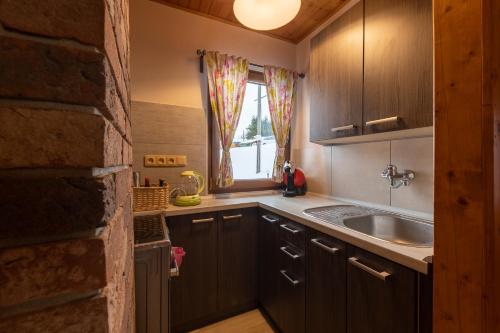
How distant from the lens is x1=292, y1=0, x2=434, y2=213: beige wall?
129 cm

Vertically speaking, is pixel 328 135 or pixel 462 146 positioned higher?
pixel 328 135

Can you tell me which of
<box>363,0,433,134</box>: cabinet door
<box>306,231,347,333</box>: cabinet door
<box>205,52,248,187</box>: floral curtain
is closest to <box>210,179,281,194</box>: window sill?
<box>205,52,248,187</box>: floral curtain

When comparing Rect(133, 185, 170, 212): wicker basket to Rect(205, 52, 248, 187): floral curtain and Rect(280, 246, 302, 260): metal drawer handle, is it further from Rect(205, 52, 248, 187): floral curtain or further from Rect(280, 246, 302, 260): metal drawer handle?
Rect(280, 246, 302, 260): metal drawer handle

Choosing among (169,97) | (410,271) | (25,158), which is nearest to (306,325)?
(410,271)

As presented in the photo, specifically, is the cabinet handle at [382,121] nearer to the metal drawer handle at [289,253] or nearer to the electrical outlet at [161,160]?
the metal drawer handle at [289,253]

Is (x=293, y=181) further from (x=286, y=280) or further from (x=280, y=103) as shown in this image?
(x=286, y=280)

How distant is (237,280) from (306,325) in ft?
2.00

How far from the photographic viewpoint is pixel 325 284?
3.68 ft

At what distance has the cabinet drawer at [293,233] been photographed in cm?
130

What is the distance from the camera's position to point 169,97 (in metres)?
1.83

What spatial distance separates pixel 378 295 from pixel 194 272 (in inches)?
44.6

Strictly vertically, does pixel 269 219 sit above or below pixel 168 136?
below

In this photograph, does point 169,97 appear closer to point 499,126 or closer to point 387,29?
point 387,29

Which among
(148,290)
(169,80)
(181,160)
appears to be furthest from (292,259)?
(169,80)
